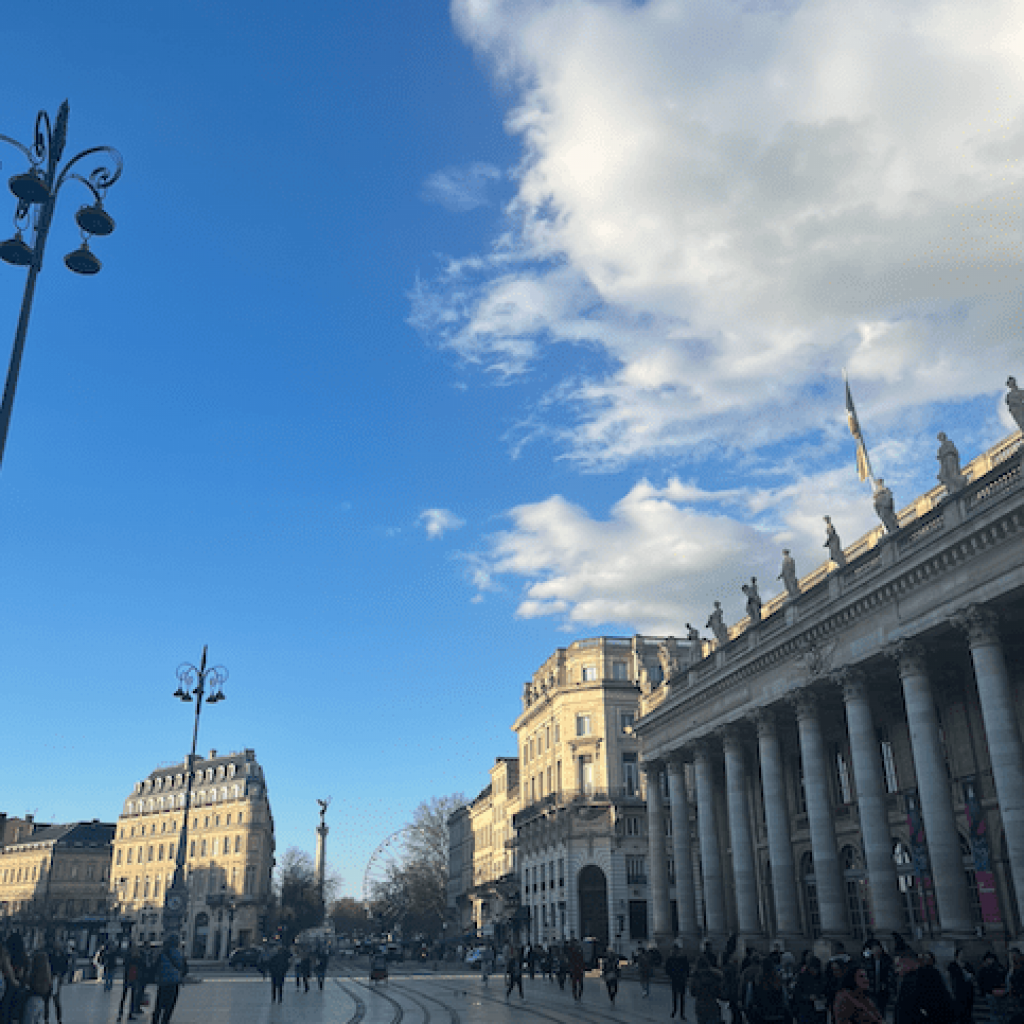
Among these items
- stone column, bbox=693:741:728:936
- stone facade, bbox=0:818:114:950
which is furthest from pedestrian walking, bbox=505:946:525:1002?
stone facade, bbox=0:818:114:950

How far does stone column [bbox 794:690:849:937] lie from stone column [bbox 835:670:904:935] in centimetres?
221

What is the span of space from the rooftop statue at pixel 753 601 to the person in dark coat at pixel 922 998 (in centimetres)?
2511

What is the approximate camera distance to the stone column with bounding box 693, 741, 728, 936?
38.7 metres

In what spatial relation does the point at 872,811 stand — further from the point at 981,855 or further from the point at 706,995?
the point at 706,995

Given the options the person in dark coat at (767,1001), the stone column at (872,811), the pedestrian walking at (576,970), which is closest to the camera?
the person in dark coat at (767,1001)

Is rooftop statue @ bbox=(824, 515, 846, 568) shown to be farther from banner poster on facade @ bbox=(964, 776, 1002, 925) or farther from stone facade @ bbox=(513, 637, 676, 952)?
stone facade @ bbox=(513, 637, 676, 952)

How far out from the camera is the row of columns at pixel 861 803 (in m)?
22.8

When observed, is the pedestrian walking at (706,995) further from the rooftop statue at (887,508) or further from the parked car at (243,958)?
the parked car at (243,958)

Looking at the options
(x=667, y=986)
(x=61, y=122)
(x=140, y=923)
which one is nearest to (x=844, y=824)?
(x=667, y=986)

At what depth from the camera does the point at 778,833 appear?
32781 mm

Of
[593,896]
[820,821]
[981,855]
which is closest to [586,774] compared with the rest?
[593,896]

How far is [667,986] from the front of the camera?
120 ft

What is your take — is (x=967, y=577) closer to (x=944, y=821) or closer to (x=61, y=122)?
(x=944, y=821)

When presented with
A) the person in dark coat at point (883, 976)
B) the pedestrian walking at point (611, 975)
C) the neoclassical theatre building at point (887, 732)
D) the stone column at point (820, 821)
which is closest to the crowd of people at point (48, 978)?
the pedestrian walking at point (611, 975)
